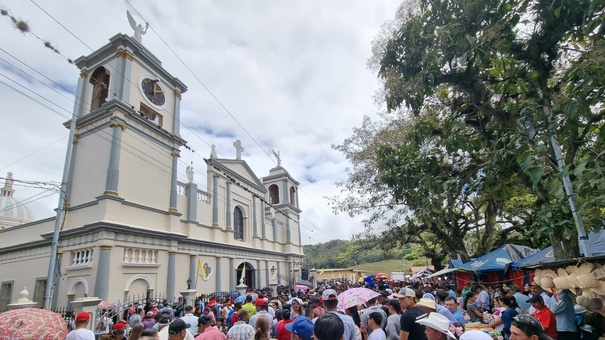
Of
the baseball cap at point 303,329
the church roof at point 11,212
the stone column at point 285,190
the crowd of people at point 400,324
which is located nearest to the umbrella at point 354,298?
the crowd of people at point 400,324

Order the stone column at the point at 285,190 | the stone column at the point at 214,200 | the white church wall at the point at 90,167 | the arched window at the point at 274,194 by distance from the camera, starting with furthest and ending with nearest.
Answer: the arched window at the point at 274,194
the stone column at the point at 285,190
the stone column at the point at 214,200
the white church wall at the point at 90,167

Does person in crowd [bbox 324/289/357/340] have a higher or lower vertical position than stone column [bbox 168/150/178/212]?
lower

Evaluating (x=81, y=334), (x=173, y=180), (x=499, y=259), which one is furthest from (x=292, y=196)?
(x=81, y=334)

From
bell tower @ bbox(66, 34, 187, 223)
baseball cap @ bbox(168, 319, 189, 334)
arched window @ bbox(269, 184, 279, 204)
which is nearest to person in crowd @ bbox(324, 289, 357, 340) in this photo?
baseball cap @ bbox(168, 319, 189, 334)

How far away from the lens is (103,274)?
1220cm

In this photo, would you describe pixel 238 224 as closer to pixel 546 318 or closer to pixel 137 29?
pixel 137 29

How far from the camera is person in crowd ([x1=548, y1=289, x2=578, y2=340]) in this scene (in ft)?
17.5

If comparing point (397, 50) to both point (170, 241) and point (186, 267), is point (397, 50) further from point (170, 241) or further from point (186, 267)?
point (186, 267)

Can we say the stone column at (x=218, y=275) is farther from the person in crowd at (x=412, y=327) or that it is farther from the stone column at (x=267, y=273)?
the person in crowd at (x=412, y=327)

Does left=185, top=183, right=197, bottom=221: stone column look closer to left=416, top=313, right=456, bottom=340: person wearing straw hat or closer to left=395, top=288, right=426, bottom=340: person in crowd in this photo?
left=395, top=288, right=426, bottom=340: person in crowd

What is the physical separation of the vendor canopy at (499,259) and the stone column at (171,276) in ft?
43.3

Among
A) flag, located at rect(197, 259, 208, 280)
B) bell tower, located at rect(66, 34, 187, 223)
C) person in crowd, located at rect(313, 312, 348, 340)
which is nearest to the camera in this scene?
person in crowd, located at rect(313, 312, 348, 340)

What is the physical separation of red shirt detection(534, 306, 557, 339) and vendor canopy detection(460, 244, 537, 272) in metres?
8.16

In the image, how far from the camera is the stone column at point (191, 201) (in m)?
18.0
